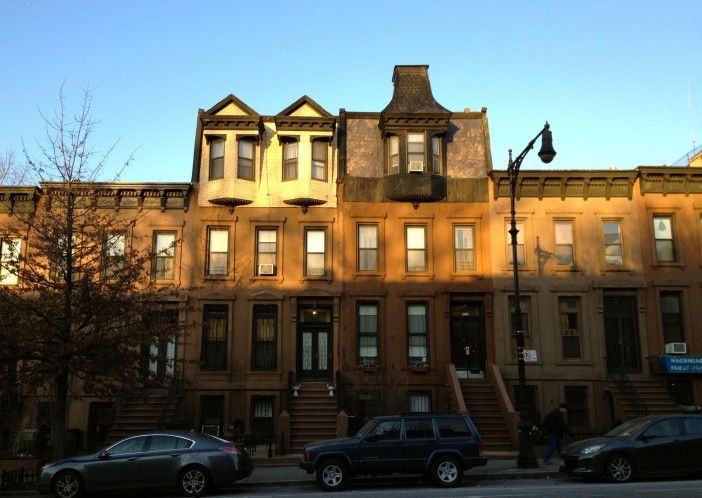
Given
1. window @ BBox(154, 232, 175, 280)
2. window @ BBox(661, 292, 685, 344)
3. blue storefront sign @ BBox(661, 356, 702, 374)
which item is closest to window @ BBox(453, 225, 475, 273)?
window @ BBox(661, 292, 685, 344)

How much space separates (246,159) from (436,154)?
7.65m

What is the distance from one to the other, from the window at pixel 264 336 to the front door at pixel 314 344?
96 cm

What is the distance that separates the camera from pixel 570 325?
26.9 metres

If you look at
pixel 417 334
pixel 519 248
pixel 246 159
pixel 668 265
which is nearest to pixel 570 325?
pixel 519 248

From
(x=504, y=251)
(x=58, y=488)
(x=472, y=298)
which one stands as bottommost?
(x=58, y=488)

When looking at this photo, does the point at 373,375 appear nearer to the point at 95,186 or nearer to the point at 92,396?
the point at 92,396

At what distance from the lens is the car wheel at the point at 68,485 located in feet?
48.9

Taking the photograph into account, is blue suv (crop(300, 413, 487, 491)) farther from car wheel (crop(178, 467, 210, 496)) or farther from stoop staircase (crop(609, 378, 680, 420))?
stoop staircase (crop(609, 378, 680, 420))

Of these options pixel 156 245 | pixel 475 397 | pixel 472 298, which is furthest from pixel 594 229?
pixel 156 245

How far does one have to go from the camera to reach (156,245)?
88.8 feet

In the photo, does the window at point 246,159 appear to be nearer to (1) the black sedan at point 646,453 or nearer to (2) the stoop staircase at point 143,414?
(2) the stoop staircase at point 143,414

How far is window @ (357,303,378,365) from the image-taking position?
26.5 meters

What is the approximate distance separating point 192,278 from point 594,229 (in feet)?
52.2

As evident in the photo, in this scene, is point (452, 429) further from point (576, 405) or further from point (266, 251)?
point (266, 251)
